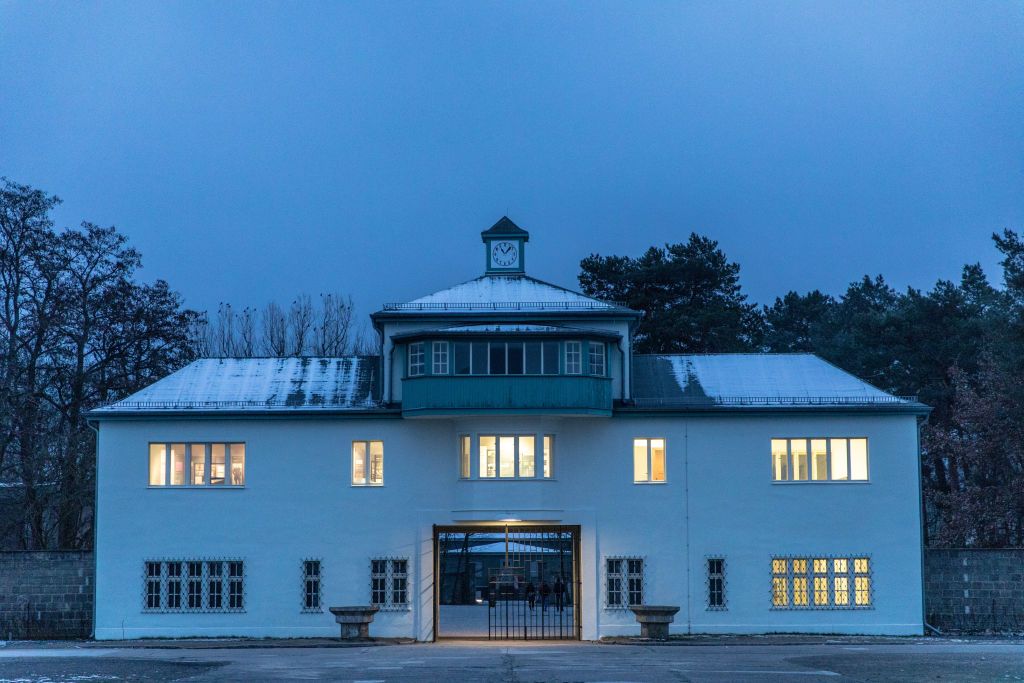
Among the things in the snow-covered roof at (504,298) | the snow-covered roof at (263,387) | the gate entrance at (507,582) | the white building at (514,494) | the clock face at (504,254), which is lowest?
the gate entrance at (507,582)

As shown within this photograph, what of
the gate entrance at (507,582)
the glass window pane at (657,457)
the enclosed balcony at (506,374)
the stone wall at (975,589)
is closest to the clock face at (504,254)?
the enclosed balcony at (506,374)

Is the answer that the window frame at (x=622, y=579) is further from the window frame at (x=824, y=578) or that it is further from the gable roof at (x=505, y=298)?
the gable roof at (x=505, y=298)

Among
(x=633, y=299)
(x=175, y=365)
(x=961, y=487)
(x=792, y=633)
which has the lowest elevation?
(x=792, y=633)

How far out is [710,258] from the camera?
71188mm

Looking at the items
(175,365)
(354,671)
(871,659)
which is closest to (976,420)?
(871,659)

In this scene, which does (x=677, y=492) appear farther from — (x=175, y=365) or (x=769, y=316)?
(x=769, y=316)

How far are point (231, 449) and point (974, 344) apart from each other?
3851 centimetres

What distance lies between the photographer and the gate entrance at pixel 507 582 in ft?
129

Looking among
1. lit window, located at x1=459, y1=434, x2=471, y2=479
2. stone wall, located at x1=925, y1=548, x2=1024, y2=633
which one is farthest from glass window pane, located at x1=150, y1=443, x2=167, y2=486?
stone wall, located at x1=925, y1=548, x2=1024, y2=633

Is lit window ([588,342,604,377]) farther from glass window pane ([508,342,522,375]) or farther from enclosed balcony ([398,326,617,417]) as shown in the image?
glass window pane ([508,342,522,375])

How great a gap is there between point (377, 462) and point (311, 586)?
159 inches

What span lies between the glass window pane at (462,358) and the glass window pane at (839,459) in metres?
10.9

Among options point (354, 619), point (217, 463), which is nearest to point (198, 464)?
point (217, 463)

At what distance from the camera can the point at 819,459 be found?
129 ft
